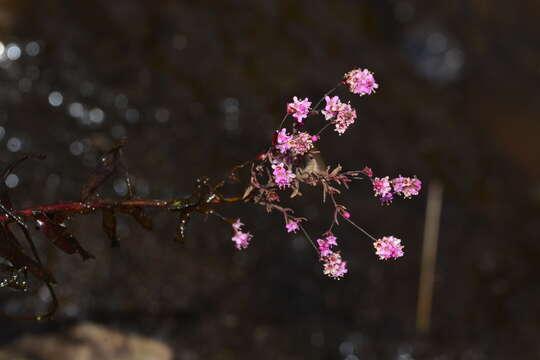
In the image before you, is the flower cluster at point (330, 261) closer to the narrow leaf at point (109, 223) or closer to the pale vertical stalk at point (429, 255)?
the narrow leaf at point (109, 223)

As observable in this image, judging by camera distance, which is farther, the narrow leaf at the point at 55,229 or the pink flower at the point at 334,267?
the narrow leaf at the point at 55,229

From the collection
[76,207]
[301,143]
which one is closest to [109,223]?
[76,207]

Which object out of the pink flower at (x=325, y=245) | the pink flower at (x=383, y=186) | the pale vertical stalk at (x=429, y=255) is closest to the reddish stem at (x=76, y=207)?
the pink flower at (x=325, y=245)

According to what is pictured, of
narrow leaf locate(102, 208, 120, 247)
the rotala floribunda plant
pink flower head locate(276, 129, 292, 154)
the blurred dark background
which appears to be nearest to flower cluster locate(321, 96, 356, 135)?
the rotala floribunda plant

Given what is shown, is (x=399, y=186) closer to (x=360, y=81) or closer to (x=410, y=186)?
(x=410, y=186)

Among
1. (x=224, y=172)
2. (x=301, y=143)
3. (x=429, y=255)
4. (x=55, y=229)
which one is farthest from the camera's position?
(x=429, y=255)

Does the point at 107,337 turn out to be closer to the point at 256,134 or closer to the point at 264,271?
the point at 264,271

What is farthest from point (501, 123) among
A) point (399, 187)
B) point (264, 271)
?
point (399, 187)
